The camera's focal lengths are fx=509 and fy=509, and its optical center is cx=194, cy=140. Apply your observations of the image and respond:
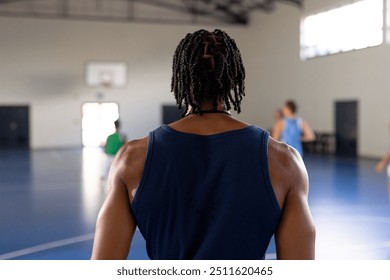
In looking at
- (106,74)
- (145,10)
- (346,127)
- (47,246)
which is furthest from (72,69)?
(47,246)

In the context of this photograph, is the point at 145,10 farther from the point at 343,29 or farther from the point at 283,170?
the point at 283,170

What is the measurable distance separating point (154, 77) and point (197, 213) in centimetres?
2109

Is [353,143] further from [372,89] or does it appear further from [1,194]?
[1,194]

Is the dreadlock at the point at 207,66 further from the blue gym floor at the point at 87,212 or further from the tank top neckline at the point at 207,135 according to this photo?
the blue gym floor at the point at 87,212

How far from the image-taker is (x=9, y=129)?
2081 centimetres

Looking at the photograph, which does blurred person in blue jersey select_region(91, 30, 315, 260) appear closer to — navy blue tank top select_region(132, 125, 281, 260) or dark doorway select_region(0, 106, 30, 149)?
navy blue tank top select_region(132, 125, 281, 260)

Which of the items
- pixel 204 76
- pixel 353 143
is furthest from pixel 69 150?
→ pixel 204 76

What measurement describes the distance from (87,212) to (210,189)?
614 centimetres

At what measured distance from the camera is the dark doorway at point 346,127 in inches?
643

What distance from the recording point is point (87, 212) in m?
6.99

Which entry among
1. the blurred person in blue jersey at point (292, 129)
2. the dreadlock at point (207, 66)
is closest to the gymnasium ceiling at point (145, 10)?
the blurred person in blue jersey at point (292, 129)

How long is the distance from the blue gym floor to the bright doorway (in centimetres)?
818

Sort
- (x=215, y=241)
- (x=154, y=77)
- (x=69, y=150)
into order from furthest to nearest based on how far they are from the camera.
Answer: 1. (x=154, y=77)
2. (x=69, y=150)
3. (x=215, y=241)

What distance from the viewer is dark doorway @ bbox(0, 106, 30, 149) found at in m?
20.5
